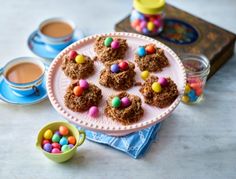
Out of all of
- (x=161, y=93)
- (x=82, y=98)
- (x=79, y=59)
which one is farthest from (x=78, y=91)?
(x=161, y=93)

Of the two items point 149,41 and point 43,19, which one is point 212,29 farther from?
point 43,19

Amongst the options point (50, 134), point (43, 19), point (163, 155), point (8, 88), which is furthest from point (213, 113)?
point (43, 19)

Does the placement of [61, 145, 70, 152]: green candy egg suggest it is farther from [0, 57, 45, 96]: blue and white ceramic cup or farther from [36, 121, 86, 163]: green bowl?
[0, 57, 45, 96]: blue and white ceramic cup

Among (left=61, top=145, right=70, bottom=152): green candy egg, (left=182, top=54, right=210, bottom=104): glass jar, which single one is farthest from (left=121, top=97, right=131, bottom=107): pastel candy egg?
(left=182, top=54, right=210, bottom=104): glass jar

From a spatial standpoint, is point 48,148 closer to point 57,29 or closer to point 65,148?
point 65,148

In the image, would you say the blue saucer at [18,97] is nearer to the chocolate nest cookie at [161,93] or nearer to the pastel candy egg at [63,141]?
the pastel candy egg at [63,141]

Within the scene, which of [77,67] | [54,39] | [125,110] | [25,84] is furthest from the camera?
[54,39]
